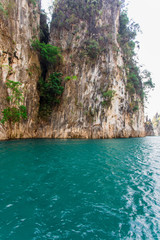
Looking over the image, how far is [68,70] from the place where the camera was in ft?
75.4

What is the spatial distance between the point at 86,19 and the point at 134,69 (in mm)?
16795

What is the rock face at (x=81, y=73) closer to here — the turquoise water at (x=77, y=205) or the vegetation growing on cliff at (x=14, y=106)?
the vegetation growing on cliff at (x=14, y=106)

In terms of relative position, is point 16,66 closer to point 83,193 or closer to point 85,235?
point 83,193

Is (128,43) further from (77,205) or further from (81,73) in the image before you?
(77,205)

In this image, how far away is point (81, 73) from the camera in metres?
23.3

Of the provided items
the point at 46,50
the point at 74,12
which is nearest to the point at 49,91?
the point at 46,50

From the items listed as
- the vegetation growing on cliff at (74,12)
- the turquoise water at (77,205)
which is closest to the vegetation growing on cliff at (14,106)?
the turquoise water at (77,205)

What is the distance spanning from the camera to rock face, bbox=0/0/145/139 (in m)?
19.4

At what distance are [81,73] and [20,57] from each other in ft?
34.0

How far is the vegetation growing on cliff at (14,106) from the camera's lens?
50.4ft

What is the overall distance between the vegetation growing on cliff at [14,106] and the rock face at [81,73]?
5.55 ft

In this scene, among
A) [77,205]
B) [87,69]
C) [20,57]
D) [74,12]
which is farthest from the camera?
[74,12]

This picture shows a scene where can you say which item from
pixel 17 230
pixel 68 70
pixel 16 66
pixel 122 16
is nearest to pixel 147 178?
pixel 17 230

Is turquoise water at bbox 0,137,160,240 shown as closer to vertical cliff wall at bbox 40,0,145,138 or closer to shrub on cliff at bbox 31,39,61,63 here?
vertical cliff wall at bbox 40,0,145,138
